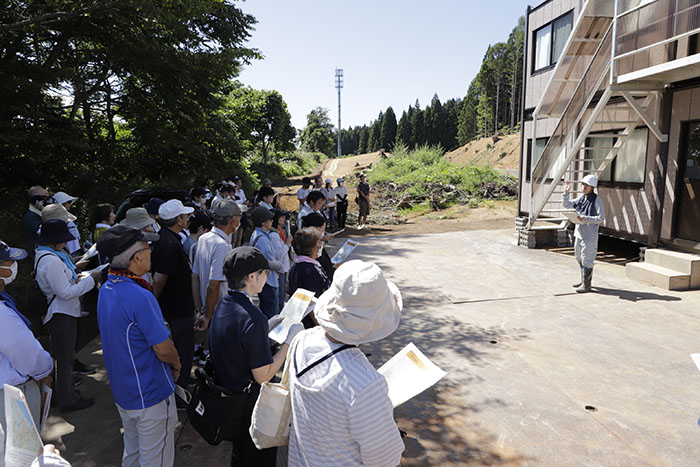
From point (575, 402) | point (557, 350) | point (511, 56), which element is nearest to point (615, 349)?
point (557, 350)

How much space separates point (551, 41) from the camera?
1284cm

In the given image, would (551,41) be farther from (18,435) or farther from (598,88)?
(18,435)

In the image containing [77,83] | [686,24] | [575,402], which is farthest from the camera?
[77,83]

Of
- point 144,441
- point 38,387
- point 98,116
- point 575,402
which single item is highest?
point 98,116

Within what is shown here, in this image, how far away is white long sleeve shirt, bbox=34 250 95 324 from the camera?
11.9ft

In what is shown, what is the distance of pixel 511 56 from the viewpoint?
65.0 meters

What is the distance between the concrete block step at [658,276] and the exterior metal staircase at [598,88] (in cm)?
205

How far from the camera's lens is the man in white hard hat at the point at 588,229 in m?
7.55

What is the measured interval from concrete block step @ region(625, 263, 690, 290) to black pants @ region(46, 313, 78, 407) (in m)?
9.06

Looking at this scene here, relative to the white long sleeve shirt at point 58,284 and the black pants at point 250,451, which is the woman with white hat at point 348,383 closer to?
the black pants at point 250,451

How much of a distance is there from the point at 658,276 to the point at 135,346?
878 cm

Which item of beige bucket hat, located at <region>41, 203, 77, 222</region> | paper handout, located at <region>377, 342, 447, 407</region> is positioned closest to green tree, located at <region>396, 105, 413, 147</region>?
beige bucket hat, located at <region>41, 203, 77, 222</region>

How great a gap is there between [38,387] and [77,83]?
39.4ft

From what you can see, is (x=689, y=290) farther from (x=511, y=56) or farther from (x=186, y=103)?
A: (x=511, y=56)
